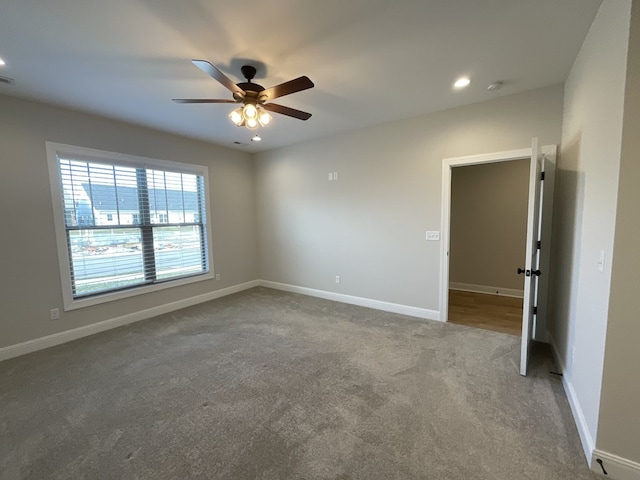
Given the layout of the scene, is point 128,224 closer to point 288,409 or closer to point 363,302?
point 288,409

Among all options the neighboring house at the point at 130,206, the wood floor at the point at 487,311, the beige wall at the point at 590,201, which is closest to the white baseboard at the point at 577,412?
the beige wall at the point at 590,201

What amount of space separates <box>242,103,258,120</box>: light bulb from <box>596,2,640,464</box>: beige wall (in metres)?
2.33

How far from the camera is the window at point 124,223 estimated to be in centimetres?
326

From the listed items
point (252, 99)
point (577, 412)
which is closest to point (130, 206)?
point (252, 99)

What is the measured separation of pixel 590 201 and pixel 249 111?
265 cm

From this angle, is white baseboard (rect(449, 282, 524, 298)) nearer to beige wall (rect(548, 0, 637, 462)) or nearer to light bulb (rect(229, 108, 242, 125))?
beige wall (rect(548, 0, 637, 462))

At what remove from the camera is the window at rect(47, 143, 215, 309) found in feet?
10.7

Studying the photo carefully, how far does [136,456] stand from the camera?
64.6 inches

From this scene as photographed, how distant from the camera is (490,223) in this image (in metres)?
4.86

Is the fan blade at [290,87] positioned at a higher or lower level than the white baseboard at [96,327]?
higher

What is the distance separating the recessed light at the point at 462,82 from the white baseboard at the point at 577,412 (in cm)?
275

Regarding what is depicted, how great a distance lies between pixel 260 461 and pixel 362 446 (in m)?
0.63

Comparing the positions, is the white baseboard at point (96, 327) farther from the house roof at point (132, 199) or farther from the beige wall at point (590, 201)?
the beige wall at point (590, 201)

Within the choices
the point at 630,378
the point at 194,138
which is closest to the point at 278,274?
the point at 194,138
